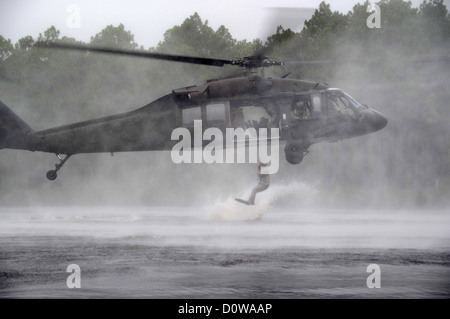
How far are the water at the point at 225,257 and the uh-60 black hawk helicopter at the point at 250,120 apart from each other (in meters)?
3.40

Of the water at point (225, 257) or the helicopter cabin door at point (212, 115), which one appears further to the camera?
the helicopter cabin door at point (212, 115)

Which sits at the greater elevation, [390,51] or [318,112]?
[390,51]

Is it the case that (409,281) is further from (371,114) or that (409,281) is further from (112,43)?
(112,43)

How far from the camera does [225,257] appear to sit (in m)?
19.9

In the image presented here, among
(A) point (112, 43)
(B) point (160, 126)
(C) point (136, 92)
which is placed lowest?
(B) point (160, 126)

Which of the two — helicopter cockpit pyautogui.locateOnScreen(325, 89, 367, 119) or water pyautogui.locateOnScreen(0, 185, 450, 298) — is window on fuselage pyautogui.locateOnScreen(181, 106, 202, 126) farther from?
helicopter cockpit pyautogui.locateOnScreen(325, 89, 367, 119)

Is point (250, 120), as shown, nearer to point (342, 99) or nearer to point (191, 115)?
point (191, 115)

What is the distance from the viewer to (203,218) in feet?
114

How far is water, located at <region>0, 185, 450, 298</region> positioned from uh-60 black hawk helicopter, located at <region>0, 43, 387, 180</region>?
3397mm

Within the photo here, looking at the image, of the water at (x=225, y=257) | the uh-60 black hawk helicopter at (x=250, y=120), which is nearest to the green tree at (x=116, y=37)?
the water at (x=225, y=257)

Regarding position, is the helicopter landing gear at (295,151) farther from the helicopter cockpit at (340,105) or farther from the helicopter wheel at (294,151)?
the helicopter cockpit at (340,105)

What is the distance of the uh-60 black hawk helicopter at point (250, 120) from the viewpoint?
2238cm
